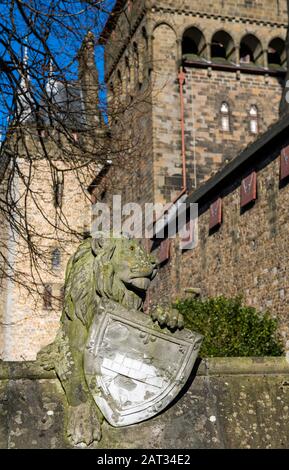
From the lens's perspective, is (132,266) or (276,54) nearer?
(132,266)

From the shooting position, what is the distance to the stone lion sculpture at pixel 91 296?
12.4ft

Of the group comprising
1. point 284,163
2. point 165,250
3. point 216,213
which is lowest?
point 165,250

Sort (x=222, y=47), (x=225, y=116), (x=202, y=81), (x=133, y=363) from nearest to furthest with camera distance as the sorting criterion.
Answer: (x=133, y=363)
(x=202, y=81)
(x=225, y=116)
(x=222, y=47)

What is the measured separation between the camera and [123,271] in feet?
12.9

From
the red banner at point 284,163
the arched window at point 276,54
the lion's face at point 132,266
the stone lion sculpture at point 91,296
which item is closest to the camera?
the stone lion sculpture at point 91,296

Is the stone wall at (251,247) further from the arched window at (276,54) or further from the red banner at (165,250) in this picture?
the arched window at (276,54)

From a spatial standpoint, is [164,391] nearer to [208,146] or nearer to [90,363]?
[90,363]

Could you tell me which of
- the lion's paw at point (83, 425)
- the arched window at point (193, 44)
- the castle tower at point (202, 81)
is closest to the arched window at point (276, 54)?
the castle tower at point (202, 81)

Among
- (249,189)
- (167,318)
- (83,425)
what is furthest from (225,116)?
(83,425)

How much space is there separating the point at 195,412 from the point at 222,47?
27.4m

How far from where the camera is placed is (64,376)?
380 cm

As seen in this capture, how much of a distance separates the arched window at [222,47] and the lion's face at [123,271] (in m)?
26.1

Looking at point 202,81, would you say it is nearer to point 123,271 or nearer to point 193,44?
point 193,44
